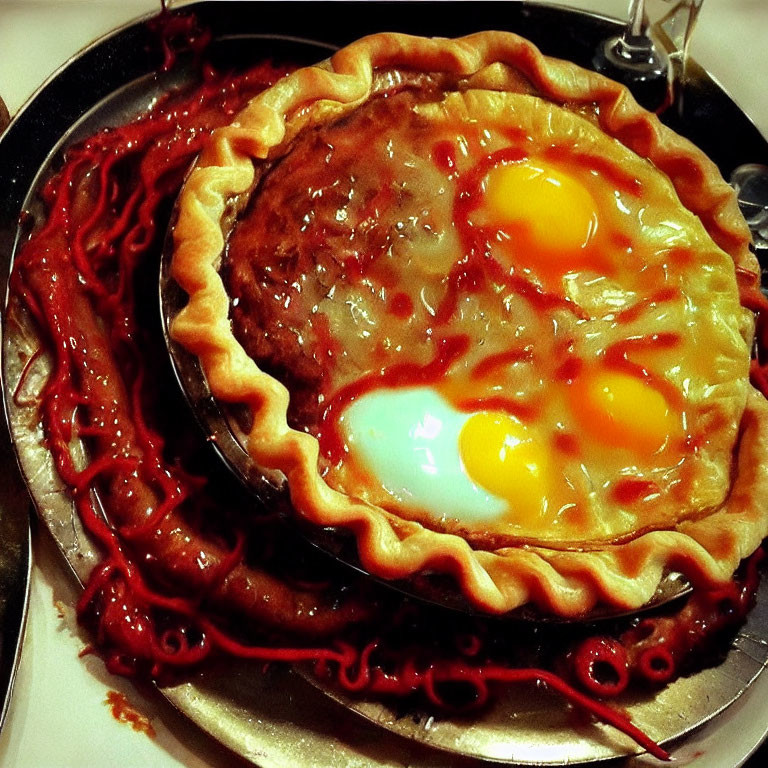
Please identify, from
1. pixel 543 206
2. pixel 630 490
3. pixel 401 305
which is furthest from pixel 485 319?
pixel 630 490

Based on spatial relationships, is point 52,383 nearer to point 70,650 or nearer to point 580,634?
point 70,650

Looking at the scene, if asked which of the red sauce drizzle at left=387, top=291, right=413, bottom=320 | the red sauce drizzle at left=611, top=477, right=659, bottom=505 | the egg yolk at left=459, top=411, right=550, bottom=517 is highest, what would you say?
the red sauce drizzle at left=387, top=291, right=413, bottom=320

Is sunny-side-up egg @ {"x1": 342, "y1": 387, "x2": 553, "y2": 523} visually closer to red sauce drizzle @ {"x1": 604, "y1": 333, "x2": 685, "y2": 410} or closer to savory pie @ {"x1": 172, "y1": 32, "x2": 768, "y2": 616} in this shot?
savory pie @ {"x1": 172, "y1": 32, "x2": 768, "y2": 616}

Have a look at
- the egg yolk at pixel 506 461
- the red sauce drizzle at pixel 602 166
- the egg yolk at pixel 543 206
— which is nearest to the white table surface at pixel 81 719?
the egg yolk at pixel 506 461

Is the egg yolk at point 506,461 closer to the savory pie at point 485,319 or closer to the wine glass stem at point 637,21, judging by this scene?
the savory pie at point 485,319

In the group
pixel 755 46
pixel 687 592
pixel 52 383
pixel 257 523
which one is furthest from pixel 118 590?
pixel 755 46

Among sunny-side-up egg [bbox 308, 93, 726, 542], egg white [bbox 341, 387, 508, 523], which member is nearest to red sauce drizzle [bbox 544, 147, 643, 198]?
sunny-side-up egg [bbox 308, 93, 726, 542]

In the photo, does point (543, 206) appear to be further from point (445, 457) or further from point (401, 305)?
point (445, 457)

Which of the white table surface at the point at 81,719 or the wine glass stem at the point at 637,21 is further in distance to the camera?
the wine glass stem at the point at 637,21
